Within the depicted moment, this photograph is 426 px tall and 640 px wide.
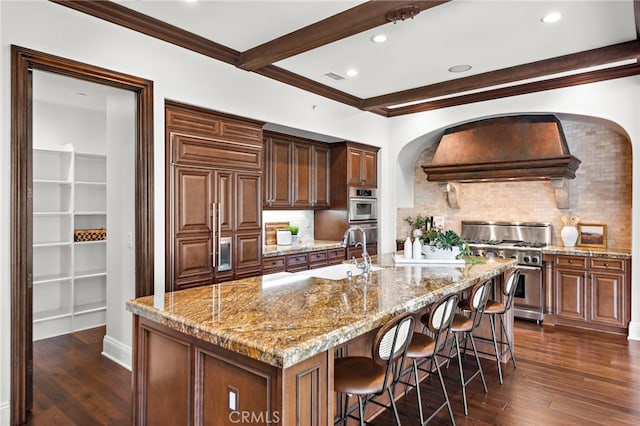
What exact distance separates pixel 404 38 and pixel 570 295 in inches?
140

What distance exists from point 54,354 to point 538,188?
19.7 ft

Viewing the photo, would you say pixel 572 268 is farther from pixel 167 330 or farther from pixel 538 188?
pixel 167 330

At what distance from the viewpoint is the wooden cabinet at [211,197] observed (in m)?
3.53

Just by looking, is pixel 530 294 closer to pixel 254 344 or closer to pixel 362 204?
pixel 362 204

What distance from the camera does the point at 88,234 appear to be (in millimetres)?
4941

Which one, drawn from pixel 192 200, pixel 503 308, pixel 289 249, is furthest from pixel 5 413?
pixel 503 308

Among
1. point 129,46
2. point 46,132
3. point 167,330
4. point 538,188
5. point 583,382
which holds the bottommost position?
point 583,382

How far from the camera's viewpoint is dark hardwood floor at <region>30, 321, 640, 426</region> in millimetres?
2762

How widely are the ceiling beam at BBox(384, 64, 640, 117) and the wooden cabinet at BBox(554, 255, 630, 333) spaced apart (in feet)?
6.63

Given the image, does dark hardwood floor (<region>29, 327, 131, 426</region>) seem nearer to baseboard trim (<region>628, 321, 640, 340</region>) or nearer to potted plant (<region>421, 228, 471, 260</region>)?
potted plant (<region>421, 228, 471, 260</region>)

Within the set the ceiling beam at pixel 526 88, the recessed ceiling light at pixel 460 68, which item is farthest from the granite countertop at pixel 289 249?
the recessed ceiling light at pixel 460 68

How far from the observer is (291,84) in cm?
463

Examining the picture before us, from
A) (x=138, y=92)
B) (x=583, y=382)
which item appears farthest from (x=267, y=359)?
(x=583, y=382)

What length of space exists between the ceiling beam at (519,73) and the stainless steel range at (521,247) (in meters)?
2.04
